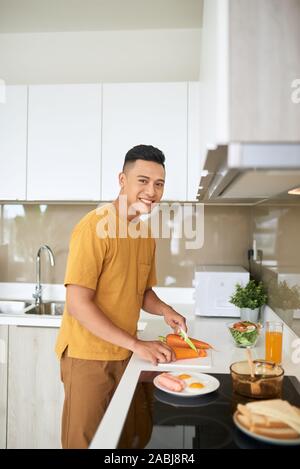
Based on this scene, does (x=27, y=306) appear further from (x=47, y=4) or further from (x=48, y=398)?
(x=47, y=4)

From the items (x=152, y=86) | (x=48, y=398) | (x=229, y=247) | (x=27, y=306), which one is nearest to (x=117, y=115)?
(x=152, y=86)

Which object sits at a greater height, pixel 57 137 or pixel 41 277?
pixel 57 137

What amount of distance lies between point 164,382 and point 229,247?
1748mm

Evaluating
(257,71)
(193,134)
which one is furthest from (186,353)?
(193,134)

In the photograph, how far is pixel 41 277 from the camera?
302cm

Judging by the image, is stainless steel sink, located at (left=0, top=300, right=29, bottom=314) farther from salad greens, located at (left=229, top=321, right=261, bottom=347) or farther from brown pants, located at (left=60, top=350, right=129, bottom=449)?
salad greens, located at (left=229, top=321, right=261, bottom=347)

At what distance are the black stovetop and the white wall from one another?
2.19 meters

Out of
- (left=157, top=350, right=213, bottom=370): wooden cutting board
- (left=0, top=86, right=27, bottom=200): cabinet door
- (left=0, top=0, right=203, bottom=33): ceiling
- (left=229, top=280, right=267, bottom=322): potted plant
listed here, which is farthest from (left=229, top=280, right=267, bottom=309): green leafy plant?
(left=0, top=0, right=203, bottom=33): ceiling

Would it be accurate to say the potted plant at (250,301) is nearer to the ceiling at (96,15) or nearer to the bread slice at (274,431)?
the bread slice at (274,431)

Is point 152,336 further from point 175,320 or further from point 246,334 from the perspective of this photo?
point 246,334

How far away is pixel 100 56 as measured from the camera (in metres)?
2.93

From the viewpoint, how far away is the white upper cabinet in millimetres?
925

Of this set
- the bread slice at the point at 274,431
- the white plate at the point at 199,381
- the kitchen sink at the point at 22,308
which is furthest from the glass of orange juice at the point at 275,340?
the kitchen sink at the point at 22,308

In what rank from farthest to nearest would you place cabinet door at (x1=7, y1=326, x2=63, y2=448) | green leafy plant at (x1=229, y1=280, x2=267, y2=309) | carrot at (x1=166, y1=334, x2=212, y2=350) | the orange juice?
cabinet door at (x1=7, y1=326, x2=63, y2=448) < green leafy plant at (x1=229, y1=280, x2=267, y2=309) < carrot at (x1=166, y1=334, x2=212, y2=350) < the orange juice
